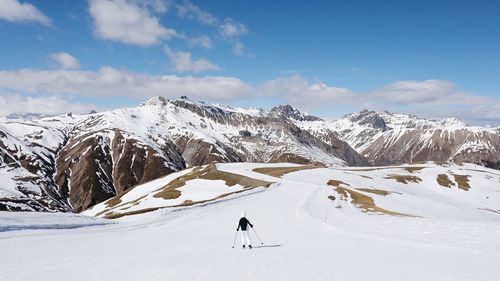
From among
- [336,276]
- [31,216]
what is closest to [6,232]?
[31,216]

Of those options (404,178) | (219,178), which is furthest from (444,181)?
(219,178)

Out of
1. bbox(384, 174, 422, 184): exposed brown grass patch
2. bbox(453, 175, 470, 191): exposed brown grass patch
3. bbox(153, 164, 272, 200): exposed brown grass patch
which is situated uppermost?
bbox(153, 164, 272, 200): exposed brown grass patch

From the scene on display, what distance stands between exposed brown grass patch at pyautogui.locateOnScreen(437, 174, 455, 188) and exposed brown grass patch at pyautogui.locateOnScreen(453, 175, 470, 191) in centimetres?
340

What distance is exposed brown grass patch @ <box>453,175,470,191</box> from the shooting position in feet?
481

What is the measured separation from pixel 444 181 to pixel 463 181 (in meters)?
9.92

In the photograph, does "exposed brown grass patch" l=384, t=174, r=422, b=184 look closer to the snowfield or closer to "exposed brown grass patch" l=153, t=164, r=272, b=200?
"exposed brown grass patch" l=153, t=164, r=272, b=200

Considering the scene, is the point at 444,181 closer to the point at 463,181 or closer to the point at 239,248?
the point at 463,181

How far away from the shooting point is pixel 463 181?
154m

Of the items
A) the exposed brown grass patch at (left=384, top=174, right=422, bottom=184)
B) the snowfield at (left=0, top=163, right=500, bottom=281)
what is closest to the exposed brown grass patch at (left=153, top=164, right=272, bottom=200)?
the snowfield at (left=0, top=163, right=500, bottom=281)

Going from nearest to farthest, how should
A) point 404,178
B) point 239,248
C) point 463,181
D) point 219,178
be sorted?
point 239,248 → point 219,178 → point 404,178 → point 463,181

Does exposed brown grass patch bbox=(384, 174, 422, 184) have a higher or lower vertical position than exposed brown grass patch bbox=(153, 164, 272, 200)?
lower

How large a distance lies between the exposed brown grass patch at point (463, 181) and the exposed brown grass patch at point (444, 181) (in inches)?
134

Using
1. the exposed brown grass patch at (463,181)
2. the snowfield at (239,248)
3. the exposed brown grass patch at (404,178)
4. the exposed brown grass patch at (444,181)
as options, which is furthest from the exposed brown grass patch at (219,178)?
the exposed brown grass patch at (463,181)

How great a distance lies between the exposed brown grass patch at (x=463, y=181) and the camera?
147m
